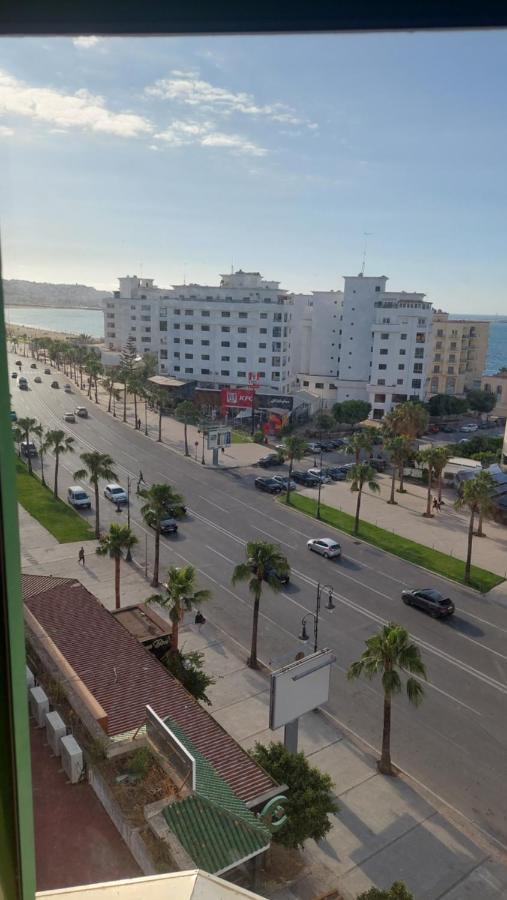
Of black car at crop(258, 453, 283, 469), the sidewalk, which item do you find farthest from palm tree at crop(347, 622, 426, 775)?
black car at crop(258, 453, 283, 469)

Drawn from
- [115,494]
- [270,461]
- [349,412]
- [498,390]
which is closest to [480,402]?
[498,390]

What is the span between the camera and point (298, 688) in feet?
40.3

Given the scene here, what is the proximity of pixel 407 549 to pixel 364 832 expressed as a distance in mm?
14503

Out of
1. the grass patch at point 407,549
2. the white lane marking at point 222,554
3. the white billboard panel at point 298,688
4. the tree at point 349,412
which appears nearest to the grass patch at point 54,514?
the white lane marking at point 222,554

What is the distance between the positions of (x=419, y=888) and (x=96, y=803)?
267 inches

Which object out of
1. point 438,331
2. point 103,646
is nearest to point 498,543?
point 103,646

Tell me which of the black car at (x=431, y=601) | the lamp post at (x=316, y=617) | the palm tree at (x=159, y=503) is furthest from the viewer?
the palm tree at (x=159, y=503)

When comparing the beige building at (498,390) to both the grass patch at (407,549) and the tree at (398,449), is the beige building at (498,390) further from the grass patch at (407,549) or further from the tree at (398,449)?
the grass patch at (407,549)

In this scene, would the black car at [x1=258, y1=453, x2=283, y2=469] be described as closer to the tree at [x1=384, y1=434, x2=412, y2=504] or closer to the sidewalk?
the tree at [x1=384, y1=434, x2=412, y2=504]

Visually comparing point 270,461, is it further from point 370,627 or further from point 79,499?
point 370,627

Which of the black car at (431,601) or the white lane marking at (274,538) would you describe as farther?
the white lane marking at (274,538)

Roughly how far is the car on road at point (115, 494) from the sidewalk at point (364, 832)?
13976mm

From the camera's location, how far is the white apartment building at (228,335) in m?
53.7

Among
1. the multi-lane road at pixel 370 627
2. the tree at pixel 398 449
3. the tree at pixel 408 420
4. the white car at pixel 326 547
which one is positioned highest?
the tree at pixel 408 420
